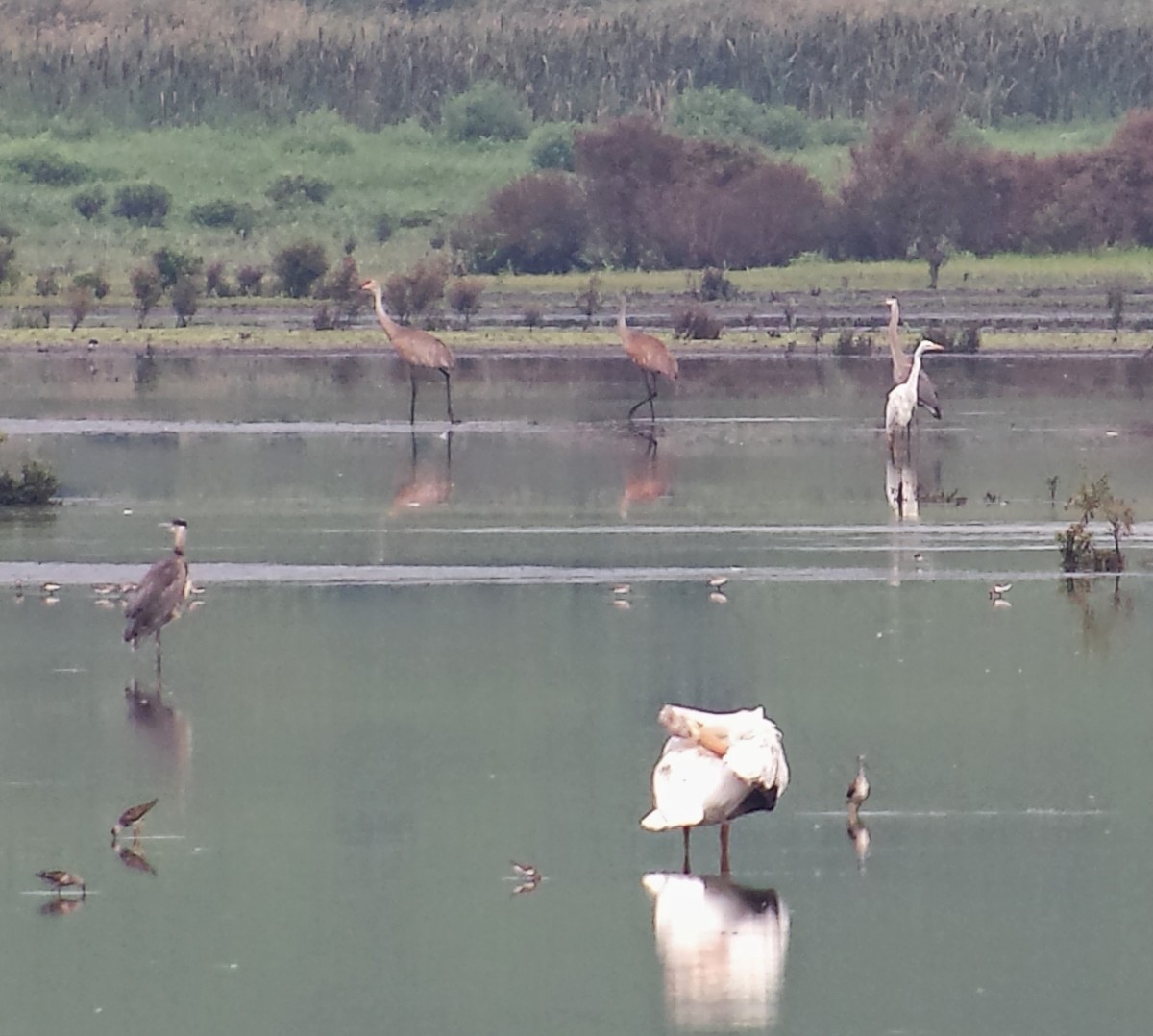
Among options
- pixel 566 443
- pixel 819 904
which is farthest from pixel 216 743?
pixel 566 443

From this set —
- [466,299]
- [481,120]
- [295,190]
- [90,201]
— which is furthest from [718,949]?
[481,120]

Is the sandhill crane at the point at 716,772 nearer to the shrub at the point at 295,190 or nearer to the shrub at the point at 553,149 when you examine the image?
the shrub at the point at 295,190

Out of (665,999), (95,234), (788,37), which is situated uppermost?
(788,37)

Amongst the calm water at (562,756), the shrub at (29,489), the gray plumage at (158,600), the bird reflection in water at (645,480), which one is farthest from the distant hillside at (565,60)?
the gray plumage at (158,600)

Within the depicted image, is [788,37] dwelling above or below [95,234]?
above

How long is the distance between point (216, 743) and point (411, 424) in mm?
14957

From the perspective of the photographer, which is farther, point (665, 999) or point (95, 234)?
point (95, 234)

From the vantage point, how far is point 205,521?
19.5 meters

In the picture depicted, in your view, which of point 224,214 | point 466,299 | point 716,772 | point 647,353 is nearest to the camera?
point 716,772

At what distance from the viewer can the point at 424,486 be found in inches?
861

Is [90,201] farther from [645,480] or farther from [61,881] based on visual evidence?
[61,881]

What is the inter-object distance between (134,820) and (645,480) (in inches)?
479

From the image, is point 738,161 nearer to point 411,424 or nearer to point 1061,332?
point 1061,332

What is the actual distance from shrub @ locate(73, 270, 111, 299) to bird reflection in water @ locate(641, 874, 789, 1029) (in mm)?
36779
